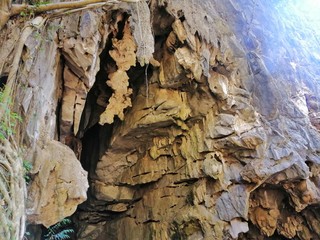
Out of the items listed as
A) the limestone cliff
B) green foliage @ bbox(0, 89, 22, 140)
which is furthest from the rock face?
the limestone cliff

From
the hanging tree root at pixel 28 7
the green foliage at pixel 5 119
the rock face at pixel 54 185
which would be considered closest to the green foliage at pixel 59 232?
the rock face at pixel 54 185

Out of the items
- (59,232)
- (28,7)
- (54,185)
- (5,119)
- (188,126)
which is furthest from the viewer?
(188,126)

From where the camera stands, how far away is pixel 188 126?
812 cm

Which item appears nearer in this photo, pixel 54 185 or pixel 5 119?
pixel 5 119

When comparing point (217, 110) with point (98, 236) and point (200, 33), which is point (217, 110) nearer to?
point (200, 33)

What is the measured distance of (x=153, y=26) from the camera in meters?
7.77

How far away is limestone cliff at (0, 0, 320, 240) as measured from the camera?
6.82m

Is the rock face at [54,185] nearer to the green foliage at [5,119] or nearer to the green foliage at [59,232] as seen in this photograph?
the green foliage at [59,232]

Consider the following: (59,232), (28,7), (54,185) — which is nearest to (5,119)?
(54,185)

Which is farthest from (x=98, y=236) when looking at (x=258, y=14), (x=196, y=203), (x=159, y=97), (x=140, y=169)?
(x=258, y=14)

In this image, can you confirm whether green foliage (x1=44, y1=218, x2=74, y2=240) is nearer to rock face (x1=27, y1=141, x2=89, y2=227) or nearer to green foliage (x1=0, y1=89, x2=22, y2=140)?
rock face (x1=27, y1=141, x2=89, y2=227)

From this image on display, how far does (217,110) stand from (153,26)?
2654 mm

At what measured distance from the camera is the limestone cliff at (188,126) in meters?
6.82

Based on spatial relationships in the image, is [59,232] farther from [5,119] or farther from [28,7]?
[28,7]
